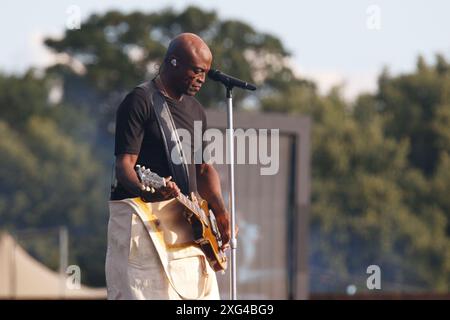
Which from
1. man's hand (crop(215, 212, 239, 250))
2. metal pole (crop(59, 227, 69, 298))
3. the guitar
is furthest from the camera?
metal pole (crop(59, 227, 69, 298))

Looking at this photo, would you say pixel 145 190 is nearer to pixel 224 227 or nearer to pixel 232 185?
pixel 232 185

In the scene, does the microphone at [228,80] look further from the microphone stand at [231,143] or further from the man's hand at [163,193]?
the man's hand at [163,193]

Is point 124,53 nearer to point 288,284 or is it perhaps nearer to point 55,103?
point 55,103

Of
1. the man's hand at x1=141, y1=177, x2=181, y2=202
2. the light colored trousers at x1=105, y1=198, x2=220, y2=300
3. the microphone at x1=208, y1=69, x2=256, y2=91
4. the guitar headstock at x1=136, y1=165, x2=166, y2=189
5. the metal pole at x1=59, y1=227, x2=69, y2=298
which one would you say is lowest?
the metal pole at x1=59, y1=227, x2=69, y2=298

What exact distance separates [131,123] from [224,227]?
1.13 metres

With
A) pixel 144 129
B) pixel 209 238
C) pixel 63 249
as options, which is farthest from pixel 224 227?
pixel 63 249

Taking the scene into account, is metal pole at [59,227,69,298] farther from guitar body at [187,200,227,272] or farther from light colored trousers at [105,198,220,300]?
light colored trousers at [105,198,220,300]

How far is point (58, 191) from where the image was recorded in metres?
63.9

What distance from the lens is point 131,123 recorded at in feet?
26.3

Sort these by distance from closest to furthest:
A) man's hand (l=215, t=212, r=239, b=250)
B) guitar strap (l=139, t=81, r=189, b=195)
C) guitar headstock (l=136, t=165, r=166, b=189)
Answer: guitar headstock (l=136, t=165, r=166, b=189) < guitar strap (l=139, t=81, r=189, b=195) < man's hand (l=215, t=212, r=239, b=250)

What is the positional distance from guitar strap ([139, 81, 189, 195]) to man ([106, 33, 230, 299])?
3cm

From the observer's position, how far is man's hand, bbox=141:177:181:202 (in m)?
7.82

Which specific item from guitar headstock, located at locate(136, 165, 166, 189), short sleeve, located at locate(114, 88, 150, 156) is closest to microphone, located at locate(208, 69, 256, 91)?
short sleeve, located at locate(114, 88, 150, 156)
